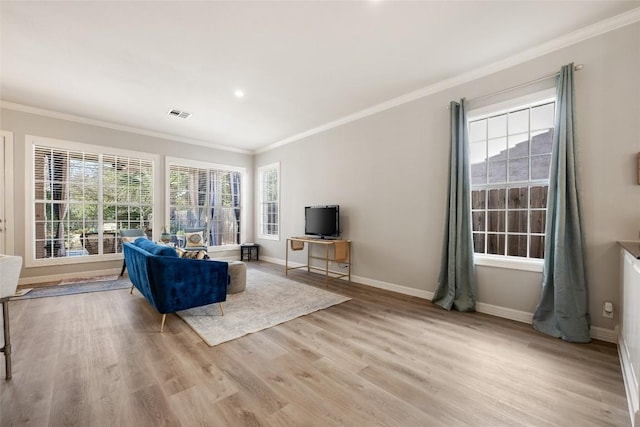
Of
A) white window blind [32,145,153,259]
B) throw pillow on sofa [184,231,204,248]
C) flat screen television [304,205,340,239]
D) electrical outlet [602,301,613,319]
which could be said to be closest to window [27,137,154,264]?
white window blind [32,145,153,259]

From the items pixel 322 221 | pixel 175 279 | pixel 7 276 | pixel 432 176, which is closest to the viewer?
pixel 7 276

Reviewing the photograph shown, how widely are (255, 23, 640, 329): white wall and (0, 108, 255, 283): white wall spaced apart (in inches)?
89.3

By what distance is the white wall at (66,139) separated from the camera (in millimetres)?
4223

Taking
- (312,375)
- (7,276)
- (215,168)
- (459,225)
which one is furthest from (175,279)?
(215,168)

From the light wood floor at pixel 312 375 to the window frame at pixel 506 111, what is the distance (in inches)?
24.0

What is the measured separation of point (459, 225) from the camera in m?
3.19

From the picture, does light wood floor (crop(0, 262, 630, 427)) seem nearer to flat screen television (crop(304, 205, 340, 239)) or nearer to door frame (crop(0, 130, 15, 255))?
flat screen television (crop(304, 205, 340, 239))

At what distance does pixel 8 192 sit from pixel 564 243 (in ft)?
23.9

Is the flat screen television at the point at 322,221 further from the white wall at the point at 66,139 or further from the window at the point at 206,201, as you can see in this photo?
the white wall at the point at 66,139

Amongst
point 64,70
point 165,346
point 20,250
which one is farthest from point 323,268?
point 20,250

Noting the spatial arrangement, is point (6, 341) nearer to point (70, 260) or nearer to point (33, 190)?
point (70, 260)

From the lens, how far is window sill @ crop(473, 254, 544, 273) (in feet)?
9.23

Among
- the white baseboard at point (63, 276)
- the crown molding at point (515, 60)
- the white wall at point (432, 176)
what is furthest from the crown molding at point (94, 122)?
the crown molding at point (515, 60)

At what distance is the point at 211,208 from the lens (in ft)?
21.0
